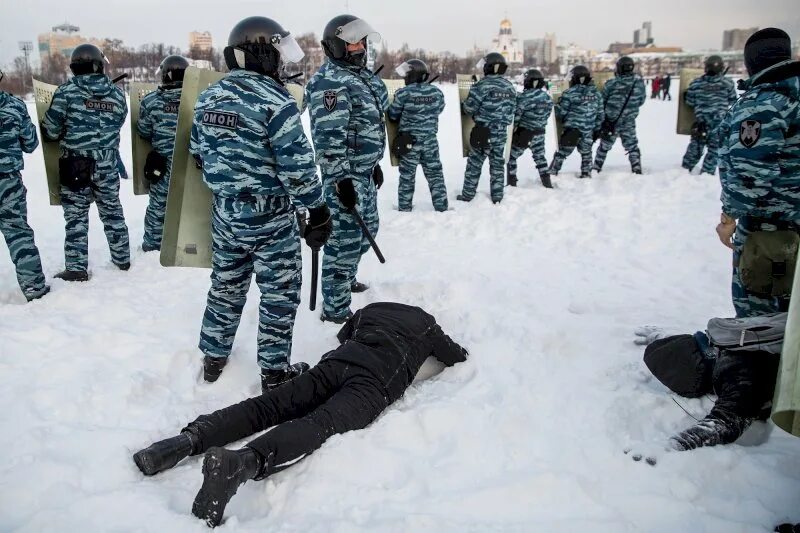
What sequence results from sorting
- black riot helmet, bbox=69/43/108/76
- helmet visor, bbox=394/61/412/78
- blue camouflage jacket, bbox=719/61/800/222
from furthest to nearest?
helmet visor, bbox=394/61/412/78
black riot helmet, bbox=69/43/108/76
blue camouflage jacket, bbox=719/61/800/222

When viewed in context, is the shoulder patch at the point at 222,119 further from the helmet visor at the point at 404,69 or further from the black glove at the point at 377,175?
the helmet visor at the point at 404,69

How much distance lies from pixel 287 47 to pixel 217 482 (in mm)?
2125

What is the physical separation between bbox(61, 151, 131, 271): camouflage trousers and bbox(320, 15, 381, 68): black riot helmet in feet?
7.91

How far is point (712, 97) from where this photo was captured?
8.57 meters

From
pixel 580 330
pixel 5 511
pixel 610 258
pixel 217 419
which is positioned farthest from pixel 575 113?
pixel 5 511

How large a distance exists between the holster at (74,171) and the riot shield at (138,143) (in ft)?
2.72

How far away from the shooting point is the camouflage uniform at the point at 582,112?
28.4 ft

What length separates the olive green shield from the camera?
1.76m

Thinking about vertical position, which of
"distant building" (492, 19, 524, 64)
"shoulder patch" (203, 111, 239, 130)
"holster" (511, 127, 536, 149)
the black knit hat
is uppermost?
"distant building" (492, 19, 524, 64)

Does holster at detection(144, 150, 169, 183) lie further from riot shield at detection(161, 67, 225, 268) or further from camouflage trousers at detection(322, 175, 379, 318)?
camouflage trousers at detection(322, 175, 379, 318)

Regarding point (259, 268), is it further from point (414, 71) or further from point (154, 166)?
point (414, 71)

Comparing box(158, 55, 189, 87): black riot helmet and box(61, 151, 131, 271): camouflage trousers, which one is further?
box(158, 55, 189, 87): black riot helmet

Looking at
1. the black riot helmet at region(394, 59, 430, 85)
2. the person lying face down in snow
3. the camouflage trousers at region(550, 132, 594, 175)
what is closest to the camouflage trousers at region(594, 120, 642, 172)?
the camouflage trousers at region(550, 132, 594, 175)

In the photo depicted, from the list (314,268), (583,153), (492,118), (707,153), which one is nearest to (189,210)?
(314,268)
